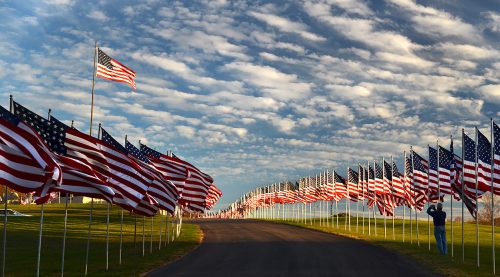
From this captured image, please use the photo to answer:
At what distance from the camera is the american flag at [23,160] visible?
16.6 metres

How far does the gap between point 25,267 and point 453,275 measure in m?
19.8

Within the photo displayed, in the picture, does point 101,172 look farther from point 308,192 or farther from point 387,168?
point 308,192

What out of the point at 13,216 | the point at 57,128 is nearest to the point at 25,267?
the point at 57,128

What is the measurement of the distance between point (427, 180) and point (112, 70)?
72.3 feet

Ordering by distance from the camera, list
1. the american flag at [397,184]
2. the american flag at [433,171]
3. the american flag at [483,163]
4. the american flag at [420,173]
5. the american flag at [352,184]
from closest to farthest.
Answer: the american flag at [483,163]
the american flag at [433,171]
the american flag at [420,173]
the american flag at [397,184]
the american flag at [352,184]

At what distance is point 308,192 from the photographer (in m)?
79.8

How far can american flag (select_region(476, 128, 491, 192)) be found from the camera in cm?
2761

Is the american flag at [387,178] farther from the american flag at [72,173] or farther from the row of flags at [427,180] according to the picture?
the american flag at [72,173]

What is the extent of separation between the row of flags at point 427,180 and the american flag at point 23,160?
19172 mm

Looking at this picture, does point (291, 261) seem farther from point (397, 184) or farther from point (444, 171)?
point (397, 184)

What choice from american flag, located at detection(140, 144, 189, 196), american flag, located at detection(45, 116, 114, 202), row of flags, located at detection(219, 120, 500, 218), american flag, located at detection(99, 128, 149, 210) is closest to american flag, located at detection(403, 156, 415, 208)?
row of flags, located at detection(219, 120, 500, 218)

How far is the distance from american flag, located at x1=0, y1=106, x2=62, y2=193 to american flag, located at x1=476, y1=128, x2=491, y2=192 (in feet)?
64.3

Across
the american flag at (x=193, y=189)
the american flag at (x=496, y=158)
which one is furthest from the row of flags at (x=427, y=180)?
the american flag at (x=193, y=189)

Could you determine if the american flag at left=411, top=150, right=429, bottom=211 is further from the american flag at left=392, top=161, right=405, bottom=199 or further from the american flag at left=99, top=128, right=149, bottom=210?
the american flag at left=99, top=128, right=149, bottom=210
